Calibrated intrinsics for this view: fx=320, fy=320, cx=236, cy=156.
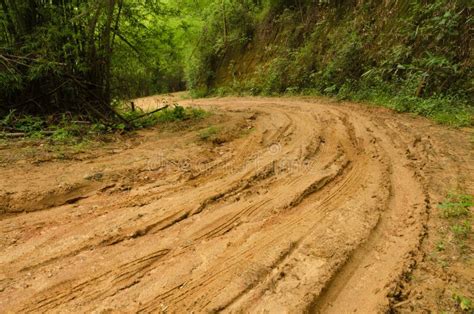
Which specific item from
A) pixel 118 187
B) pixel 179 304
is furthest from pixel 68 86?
pixel 179 304

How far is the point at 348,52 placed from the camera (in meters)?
10.7

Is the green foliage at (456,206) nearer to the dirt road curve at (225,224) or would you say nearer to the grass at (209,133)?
the dirt road curve at (225,224)

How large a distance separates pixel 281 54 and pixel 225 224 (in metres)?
12.5

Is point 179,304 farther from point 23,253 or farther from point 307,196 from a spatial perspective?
point 307,196

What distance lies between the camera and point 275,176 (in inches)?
156

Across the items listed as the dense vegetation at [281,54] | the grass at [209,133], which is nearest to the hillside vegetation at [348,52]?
the dense vegetation at [281,54]

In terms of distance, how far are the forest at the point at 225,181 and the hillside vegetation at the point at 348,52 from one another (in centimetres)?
8

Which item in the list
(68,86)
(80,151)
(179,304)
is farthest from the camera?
(68,86)

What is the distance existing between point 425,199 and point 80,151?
4626mm

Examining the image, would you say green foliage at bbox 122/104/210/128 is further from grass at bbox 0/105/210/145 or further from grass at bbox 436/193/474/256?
grass at bbox 436/193/474/256

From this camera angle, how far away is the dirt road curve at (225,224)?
2102 millimetres

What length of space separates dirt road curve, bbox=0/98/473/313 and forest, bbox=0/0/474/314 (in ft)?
0.05

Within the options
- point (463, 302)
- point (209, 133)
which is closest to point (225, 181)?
point (209, 133)

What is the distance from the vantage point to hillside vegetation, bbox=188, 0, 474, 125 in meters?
7.66
